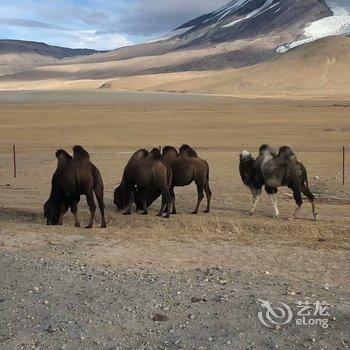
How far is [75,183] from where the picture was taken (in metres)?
12.0

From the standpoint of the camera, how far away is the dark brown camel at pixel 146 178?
13.2 metres

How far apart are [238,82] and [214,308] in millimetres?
121003

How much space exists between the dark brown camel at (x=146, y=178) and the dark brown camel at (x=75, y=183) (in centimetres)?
130

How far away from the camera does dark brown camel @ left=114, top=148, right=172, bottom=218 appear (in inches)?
520

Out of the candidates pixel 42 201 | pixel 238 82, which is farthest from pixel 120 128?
pixel 238 82

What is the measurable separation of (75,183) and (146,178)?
68.5 inches

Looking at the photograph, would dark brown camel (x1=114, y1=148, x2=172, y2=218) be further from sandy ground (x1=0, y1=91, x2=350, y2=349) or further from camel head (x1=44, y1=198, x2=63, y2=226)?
camel head (x1=44, y1=198, x2=63, y2=226)

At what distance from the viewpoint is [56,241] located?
10.6 meters

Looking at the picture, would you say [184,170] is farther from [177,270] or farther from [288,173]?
[177,270]

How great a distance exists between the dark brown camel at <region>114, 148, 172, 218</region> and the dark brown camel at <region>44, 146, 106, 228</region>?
1.30 metres

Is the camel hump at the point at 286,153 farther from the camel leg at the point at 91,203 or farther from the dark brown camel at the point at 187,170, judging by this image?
the camel leg at the point at 91,203

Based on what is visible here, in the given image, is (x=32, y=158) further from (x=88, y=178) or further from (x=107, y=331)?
(x=107, y=331)

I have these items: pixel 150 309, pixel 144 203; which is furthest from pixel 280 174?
pixel 150 309

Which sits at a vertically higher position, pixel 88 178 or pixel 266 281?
pixel 88 178
